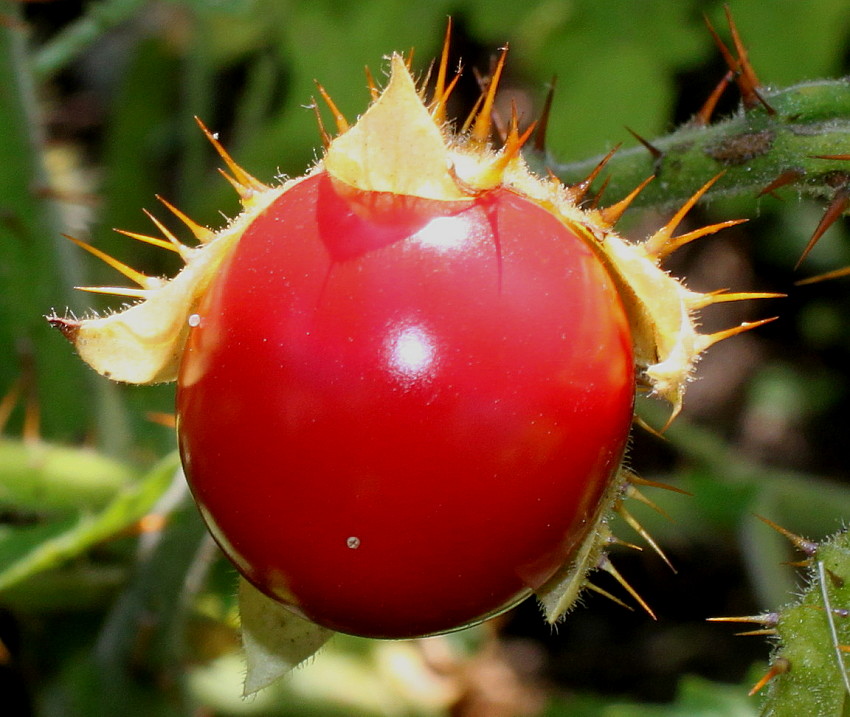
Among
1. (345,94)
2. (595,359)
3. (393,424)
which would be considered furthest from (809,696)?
(345,94)

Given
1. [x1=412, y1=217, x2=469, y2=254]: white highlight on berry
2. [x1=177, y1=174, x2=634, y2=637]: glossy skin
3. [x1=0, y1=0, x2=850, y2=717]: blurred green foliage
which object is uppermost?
[x1=412, y1=217, x2=469, y2=254]: white highlight on berry

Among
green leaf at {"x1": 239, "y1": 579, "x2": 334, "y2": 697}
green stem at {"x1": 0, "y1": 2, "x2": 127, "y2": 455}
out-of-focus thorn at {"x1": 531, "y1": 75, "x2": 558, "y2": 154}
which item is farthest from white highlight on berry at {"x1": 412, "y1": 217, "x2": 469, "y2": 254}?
green stem at {"x1": 0, "y1": 2, "x2": 127, "y2": 455}

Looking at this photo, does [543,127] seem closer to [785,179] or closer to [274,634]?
[785,179]

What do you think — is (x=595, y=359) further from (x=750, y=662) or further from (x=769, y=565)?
(x=750, y=662)

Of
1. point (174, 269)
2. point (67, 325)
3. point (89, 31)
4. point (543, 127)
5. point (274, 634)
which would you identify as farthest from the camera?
point (174, 269)

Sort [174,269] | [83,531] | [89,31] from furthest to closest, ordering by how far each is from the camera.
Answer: [174,269] < [89,31] < [83,531]

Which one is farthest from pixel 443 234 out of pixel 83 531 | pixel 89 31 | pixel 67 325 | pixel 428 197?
pixel 89 31

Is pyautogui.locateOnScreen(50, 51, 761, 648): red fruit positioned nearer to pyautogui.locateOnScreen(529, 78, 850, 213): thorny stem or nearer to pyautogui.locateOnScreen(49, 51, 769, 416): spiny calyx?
pyautogui.locateOnScreen(49, 51, 769, 416): spiny calyx
